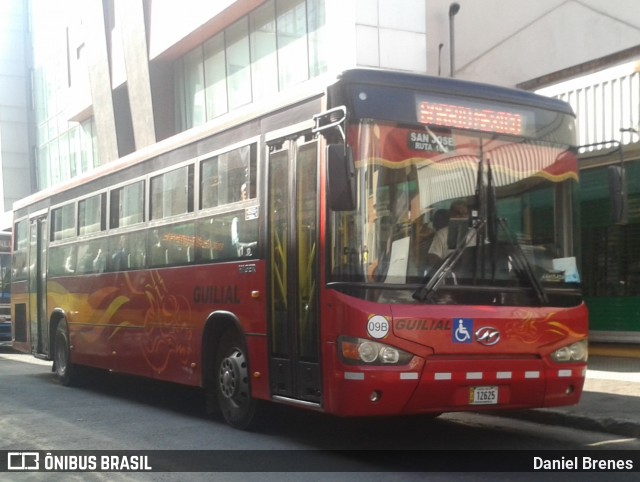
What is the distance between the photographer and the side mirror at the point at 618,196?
8539 millimetres

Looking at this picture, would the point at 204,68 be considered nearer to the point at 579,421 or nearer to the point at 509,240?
the point at 579,421

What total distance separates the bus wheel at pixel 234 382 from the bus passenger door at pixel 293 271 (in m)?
0.72

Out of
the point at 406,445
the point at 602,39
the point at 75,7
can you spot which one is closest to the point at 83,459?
the point at 406,445

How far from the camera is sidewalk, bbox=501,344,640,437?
9.27 m

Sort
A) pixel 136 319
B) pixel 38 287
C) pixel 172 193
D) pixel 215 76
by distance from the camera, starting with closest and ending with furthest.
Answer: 1. pixel 172 193
2. pixel 136 319
3. pixel 38 287
4. pixel 215 76

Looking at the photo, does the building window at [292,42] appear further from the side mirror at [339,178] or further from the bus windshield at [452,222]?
the side mirror at [339,178]

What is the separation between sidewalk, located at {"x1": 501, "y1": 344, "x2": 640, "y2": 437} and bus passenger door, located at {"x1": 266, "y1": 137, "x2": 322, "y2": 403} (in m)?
3.11

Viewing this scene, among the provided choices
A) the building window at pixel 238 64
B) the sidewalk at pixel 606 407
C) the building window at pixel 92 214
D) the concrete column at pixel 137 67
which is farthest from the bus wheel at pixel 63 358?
the concrete column at pixel 137 67

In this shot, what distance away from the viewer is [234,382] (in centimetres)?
965

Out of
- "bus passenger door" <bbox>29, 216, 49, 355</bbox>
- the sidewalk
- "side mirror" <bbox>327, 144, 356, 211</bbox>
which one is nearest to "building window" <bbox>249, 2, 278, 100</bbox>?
"bus passenger door" <bbox>29, 216, 49, 355</bbox>

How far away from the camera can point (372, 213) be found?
7699 mm

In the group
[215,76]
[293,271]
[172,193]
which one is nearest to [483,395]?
[293,271]

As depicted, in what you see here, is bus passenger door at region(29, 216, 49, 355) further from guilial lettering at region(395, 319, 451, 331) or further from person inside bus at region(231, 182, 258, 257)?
guilial lettering at region(395, 319, 451, 331)

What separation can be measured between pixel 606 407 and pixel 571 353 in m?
2.04
